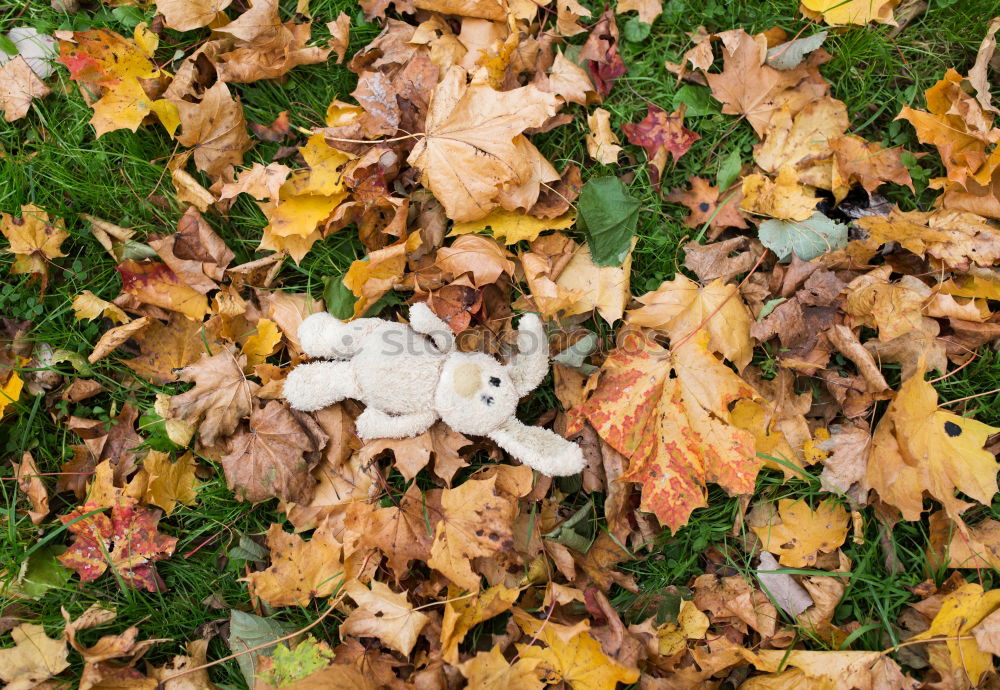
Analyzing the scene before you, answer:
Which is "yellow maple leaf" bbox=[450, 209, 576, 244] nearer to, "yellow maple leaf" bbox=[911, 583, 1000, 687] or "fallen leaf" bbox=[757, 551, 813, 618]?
"fallen leaf" bbox=[757, 551, 813, 618]

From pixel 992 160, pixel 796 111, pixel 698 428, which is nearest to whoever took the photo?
pixel 698 428

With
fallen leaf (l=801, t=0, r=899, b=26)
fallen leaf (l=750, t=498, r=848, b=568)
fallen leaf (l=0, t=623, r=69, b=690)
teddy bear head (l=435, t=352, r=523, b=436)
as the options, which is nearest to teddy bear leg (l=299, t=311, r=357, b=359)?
teddy bear head (l=435, t=352, r=523, b=436)

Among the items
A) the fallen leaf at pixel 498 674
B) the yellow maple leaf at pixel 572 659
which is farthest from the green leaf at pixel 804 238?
the fallen leaf at pixel 498 674

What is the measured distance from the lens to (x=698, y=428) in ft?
6.99

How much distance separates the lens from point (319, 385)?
7.18ft

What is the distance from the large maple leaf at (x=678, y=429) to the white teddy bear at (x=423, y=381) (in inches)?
8.3

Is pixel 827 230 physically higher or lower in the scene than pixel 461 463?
higher

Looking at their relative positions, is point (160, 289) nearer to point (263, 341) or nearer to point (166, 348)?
point (166, 348)

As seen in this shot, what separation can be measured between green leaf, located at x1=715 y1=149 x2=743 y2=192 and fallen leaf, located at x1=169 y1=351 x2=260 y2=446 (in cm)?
192

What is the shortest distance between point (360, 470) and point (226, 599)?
71cm

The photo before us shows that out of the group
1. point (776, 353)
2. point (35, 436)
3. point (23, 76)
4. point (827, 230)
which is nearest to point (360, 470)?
point (35, 436)

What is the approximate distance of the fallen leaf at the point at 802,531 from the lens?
2.32 metres

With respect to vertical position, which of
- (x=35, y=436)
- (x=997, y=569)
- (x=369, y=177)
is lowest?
(x=35, y=436)

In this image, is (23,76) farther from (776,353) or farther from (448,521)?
Answer: (776,353)
